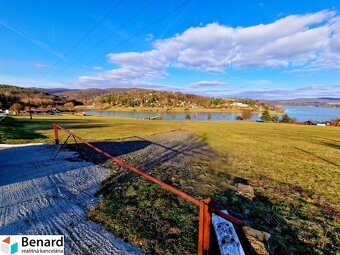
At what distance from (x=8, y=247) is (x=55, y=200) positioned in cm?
168

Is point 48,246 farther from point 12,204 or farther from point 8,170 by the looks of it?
point 8,170

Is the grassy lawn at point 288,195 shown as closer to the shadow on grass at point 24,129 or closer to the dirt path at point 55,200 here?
the dirt path at point 55,200

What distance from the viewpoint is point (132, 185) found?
6.47 meters

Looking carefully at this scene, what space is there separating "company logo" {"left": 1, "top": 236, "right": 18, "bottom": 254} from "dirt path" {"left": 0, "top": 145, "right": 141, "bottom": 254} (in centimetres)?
23

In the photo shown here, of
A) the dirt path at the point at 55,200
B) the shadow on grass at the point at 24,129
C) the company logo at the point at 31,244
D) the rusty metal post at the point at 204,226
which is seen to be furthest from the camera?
the shadow on grass at the point at 24,129

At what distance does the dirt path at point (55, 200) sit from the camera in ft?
12.5

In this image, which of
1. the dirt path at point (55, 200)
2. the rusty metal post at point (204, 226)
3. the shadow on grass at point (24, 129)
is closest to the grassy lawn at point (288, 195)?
the rusty metal post at point (204, 226)

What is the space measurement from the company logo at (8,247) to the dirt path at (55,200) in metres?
0.23

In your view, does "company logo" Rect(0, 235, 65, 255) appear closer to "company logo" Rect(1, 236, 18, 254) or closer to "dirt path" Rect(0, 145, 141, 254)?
"company logo" Rect(1, 236, 18, 254)

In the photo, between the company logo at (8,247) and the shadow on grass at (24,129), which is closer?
the company logo at (8,247)

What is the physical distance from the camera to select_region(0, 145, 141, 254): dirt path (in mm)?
3803

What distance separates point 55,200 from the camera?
5.31 meters

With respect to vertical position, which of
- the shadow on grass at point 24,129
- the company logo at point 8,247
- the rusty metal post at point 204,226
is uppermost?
the rusty metal post at point 204,226

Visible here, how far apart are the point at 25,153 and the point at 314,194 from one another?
12.9m
